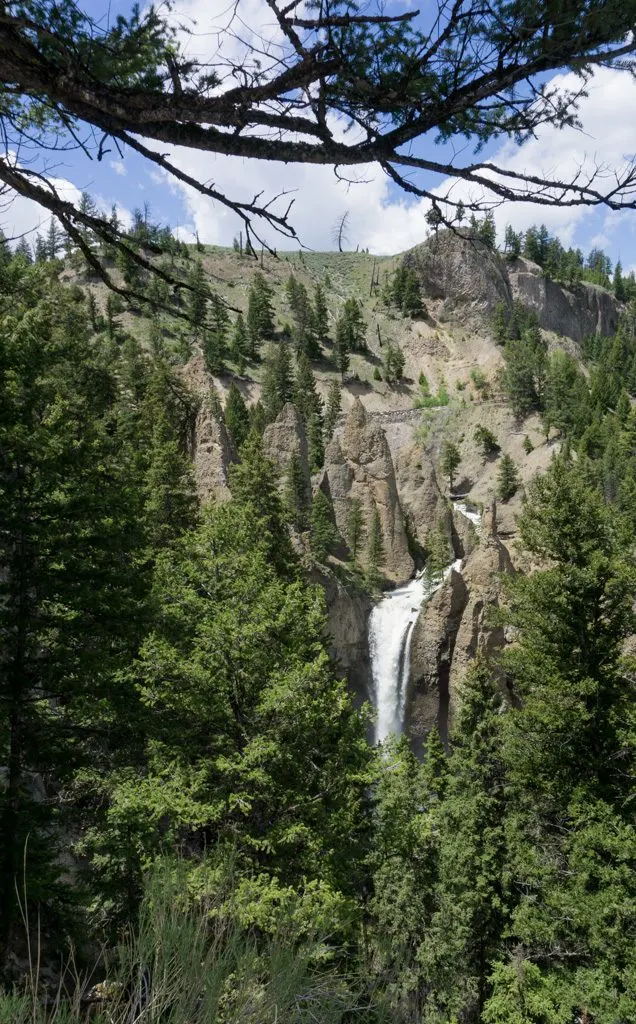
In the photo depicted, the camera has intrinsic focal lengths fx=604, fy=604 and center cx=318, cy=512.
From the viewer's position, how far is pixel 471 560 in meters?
33.3

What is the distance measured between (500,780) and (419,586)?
23818 mm

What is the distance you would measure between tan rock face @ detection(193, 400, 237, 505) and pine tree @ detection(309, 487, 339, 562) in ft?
19.1

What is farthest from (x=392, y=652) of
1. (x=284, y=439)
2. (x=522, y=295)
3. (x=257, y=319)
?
(x=522, y=295)

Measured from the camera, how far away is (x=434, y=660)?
112 ft

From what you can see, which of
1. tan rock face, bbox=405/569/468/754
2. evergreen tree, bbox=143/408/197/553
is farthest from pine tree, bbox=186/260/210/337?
tan rock face, bbox=405/569/468/754

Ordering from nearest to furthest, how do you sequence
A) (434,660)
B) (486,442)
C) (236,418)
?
(434,660)
(236,418)
(486,442)

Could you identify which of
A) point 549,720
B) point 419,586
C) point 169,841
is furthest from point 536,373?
point 169,841

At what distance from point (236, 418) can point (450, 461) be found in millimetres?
22234

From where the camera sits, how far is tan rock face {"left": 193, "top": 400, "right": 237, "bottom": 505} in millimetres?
29141

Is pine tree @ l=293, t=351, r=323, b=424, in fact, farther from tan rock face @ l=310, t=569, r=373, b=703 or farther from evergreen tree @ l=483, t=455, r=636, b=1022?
evergreen tree @ l=483, t=455, r=636, b=1022

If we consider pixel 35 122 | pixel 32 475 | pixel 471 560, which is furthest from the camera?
pixel 471 560

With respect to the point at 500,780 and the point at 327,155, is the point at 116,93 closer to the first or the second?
the point at 327,155

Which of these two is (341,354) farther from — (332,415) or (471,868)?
(471,868)

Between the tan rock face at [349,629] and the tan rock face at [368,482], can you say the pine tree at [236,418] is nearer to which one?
the tan rock face at [368,482]
